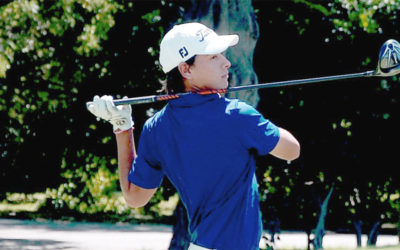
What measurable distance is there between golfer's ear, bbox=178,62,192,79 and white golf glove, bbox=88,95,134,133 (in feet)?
1.02

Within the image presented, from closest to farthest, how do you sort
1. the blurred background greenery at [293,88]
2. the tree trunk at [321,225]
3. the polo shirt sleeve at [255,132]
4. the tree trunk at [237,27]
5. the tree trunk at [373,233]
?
the polo shirt sleeve at [255,132]
the tree trunk at [237,27]
the blurred background greenery at [293,88]
the tree trunk at [321,225]
the tree trunk at [373,233]

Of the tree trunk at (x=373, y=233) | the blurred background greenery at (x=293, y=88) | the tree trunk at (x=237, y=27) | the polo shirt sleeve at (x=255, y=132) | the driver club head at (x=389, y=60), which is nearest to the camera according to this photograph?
the polo shirt sleeve at (x=255, y=132)

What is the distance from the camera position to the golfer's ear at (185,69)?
9.45 ft

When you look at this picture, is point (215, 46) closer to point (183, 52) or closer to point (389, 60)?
point (183, 52)

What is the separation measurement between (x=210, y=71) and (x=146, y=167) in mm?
438

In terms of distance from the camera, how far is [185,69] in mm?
2895

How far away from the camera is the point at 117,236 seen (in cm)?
1410

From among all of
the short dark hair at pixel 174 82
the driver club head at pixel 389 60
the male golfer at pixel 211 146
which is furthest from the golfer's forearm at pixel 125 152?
the driver club head at pixel 389 60

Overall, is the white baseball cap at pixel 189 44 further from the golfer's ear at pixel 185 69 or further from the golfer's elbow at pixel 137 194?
the golfer's elbow at pixel 137 194

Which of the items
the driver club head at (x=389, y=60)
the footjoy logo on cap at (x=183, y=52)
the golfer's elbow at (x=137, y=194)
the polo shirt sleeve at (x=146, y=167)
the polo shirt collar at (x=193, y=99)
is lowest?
the golfer's elbow at (x=137, y=194)

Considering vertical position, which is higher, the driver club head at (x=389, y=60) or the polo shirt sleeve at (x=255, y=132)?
the driver club head at (x=389, y=60)

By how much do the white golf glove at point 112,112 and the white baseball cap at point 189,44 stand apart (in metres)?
0.27

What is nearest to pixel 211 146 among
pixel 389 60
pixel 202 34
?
pixel 202 34

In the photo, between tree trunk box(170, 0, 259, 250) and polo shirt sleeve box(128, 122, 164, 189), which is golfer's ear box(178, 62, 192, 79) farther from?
tree trunk box(170, 0, 259, 250)
